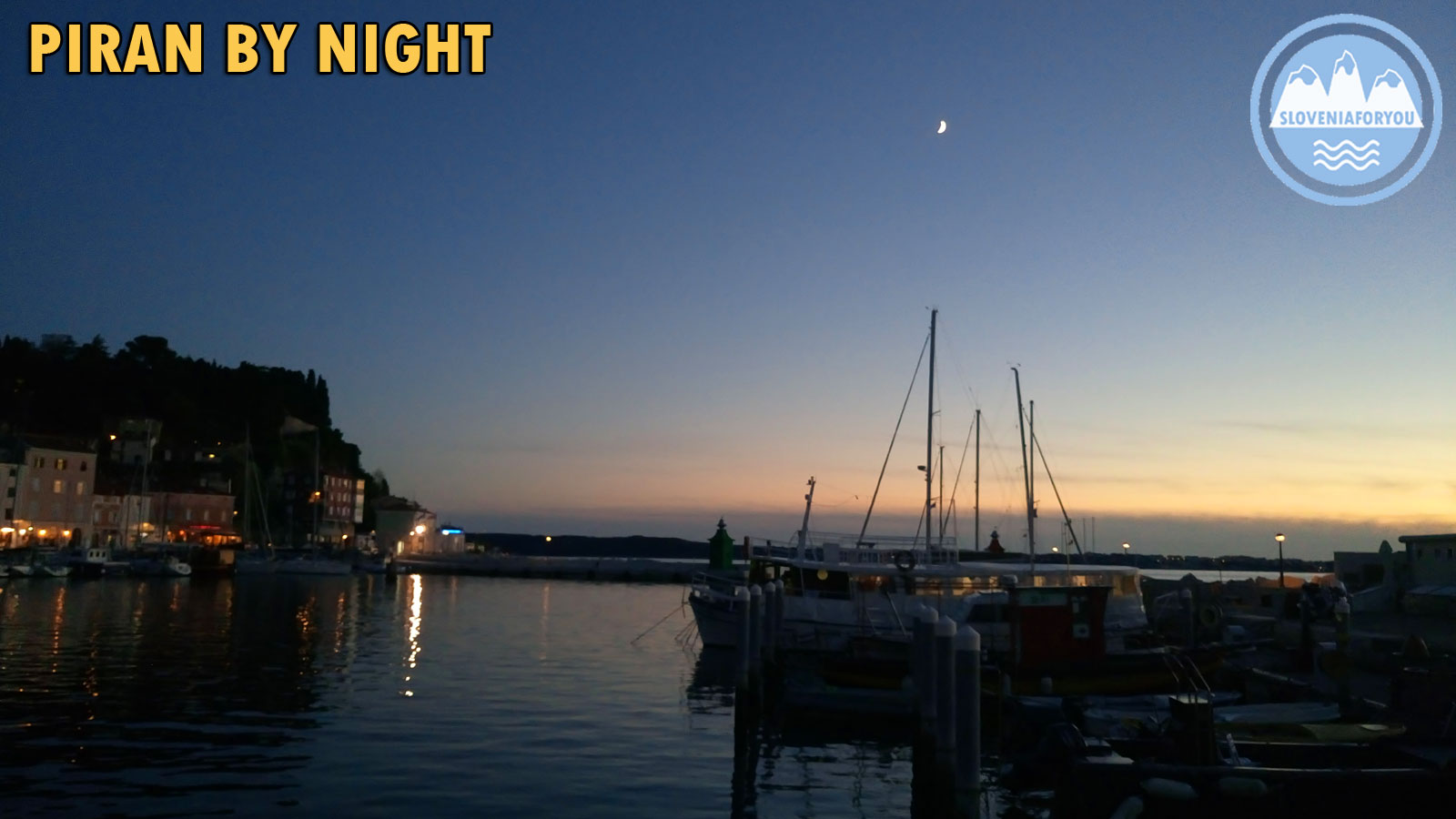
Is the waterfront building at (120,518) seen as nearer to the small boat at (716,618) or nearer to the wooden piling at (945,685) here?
the small boat at (716,618)

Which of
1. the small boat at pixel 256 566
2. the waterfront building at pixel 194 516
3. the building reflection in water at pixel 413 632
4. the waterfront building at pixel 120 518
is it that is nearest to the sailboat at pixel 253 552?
the small boat at pixel 256 566

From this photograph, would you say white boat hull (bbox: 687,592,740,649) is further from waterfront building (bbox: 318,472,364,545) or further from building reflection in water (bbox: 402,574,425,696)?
waterfront building (bbox: 318,472,364,545)

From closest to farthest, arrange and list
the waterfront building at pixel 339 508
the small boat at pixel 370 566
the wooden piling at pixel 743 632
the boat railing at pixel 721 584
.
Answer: the wooden piling at pixel 743 632 < the boat railing at pixel 721 584 < the small boat at pixel 370 566 < the waterfront building at pixel 339 508

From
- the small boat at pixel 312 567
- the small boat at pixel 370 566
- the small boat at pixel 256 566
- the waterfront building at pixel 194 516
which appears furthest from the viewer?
the waterfront building at pixel 194 516

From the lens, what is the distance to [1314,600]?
119ft

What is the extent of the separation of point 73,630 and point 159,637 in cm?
423

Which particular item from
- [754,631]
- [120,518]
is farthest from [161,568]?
[754,631]

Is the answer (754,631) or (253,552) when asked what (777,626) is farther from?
(253,552)

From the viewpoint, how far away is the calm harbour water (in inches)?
648

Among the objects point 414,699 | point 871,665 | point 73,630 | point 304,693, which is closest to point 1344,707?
point 871,665

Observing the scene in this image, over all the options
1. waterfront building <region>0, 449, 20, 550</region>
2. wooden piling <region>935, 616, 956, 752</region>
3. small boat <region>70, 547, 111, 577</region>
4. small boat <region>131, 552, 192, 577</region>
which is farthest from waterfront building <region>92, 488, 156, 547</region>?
wooden piling <region>935, 616, 956, 752</region>

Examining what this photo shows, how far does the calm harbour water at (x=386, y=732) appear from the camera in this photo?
54.0 ft

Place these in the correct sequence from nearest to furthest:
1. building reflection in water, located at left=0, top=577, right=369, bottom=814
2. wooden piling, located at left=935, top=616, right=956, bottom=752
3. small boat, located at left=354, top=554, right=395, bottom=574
→ 1. wooden piling, located at left=935, top=616, right=956, bottom=752
2. building reflection in water, located at left=0, top=577, right=369, bottom=814
3. small boat, located at left=354, top=554, right=395, bottom=574

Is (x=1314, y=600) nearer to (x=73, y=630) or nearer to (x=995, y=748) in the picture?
(x=995, y=748)
